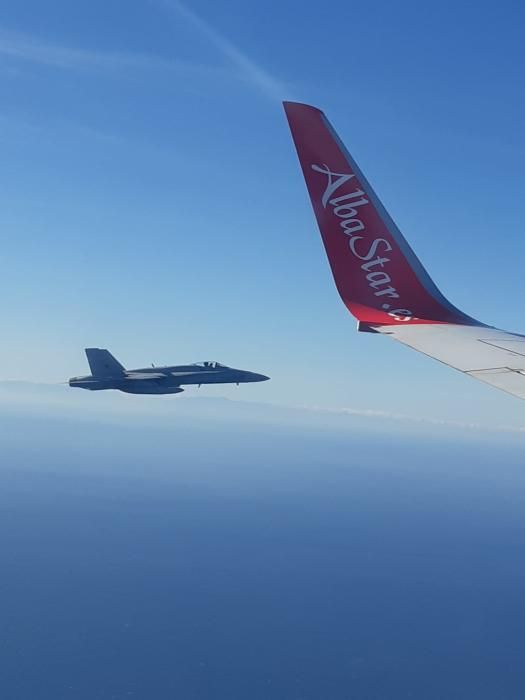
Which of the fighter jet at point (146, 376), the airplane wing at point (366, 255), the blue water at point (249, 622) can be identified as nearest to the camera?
the airplane wing at point (366, 255)

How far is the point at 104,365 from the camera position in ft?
135

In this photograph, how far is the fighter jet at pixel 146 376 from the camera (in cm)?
3886

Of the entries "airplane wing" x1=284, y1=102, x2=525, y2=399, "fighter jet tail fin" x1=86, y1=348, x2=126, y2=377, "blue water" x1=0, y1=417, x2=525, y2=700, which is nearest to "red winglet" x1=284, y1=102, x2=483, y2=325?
"airplane wing" x1=284, y1=102, x2=525, y2=399

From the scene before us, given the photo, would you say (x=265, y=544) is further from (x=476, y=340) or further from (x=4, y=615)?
(x=476, y=340)

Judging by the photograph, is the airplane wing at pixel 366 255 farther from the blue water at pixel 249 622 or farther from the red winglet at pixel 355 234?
the blue water at pixel 249 622

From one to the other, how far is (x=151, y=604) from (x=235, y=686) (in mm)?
41532

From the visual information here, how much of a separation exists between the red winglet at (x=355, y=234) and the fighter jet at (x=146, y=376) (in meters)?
27.5

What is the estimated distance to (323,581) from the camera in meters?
148

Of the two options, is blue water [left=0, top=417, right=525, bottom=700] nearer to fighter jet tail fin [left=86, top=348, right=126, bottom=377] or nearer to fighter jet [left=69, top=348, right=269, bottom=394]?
fighter jet [left=69, top=348, right=269, bottom=394]

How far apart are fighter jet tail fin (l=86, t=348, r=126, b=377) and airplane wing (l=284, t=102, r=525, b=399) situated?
36.9 meters

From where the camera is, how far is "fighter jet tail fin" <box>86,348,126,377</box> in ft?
134

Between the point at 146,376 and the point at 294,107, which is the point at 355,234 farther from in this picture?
the point at 146,376

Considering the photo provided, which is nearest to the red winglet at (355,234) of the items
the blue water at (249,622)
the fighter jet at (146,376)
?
the fighter jet at (146,376)

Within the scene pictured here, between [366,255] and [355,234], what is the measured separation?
281 mm
